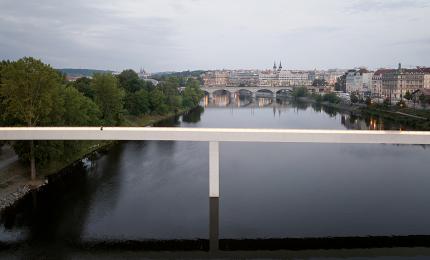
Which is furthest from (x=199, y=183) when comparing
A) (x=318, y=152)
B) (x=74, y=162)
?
(x=318, y=152)

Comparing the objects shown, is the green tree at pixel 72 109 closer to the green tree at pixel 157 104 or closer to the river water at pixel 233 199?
the river water at pixel 233 199

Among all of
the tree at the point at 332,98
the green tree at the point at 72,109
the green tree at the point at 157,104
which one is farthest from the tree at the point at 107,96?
the tree at the point at 332,98

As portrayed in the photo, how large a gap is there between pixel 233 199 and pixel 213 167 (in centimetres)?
182

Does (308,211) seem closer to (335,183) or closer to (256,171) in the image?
(335,183)

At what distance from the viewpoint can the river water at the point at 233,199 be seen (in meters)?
14.1

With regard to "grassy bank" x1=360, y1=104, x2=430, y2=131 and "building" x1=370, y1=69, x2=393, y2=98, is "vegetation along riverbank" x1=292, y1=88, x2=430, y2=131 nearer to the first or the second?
"grassy bank" x1=360, y1=104, x2=430, y2=131

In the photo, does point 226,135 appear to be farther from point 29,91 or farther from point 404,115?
point 404,115

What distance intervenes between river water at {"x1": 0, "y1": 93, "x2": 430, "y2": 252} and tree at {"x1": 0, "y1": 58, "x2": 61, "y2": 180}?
3.20 metres

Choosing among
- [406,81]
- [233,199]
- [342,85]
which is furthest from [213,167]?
[342,85]

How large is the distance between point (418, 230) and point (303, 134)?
4925 millimetres

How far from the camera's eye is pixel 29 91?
1862cm

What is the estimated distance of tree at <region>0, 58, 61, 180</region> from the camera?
18.4m

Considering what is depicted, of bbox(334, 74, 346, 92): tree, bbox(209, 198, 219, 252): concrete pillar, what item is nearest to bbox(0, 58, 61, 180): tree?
bbox(209, 198, 219, 252): concrete pillar

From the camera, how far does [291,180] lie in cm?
1992
